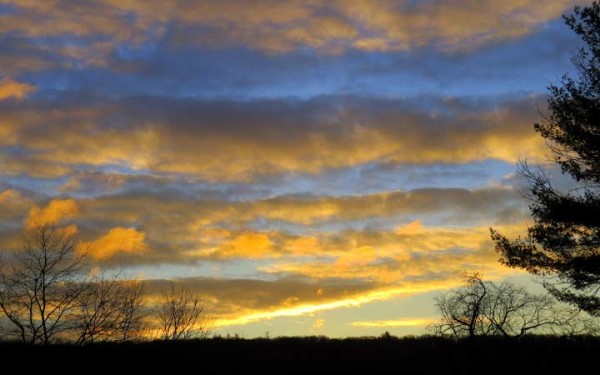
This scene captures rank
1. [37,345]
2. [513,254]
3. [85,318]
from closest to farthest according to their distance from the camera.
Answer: [37,345] < [513,254] < [85,318]

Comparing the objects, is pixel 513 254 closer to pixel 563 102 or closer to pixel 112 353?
pixel 563 102

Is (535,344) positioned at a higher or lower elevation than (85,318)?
lower

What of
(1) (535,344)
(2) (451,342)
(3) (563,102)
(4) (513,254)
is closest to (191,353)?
A: (2) (451,342)

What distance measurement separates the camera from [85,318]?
38.1 metres

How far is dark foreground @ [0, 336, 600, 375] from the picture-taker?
1802 cm

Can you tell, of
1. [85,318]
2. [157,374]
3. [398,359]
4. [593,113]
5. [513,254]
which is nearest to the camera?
[157,374]

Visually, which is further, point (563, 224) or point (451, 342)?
point (563, 224)

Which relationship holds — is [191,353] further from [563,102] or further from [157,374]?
[563,102]

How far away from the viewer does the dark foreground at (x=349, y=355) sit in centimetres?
1802

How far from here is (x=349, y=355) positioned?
20172mm

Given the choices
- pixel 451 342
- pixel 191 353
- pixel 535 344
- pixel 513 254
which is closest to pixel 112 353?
pixel 191 353

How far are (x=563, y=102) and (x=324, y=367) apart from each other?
50.8ft

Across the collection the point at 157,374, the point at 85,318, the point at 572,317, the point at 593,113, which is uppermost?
the point at 593,113

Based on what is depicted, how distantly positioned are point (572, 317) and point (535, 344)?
4415 mm
